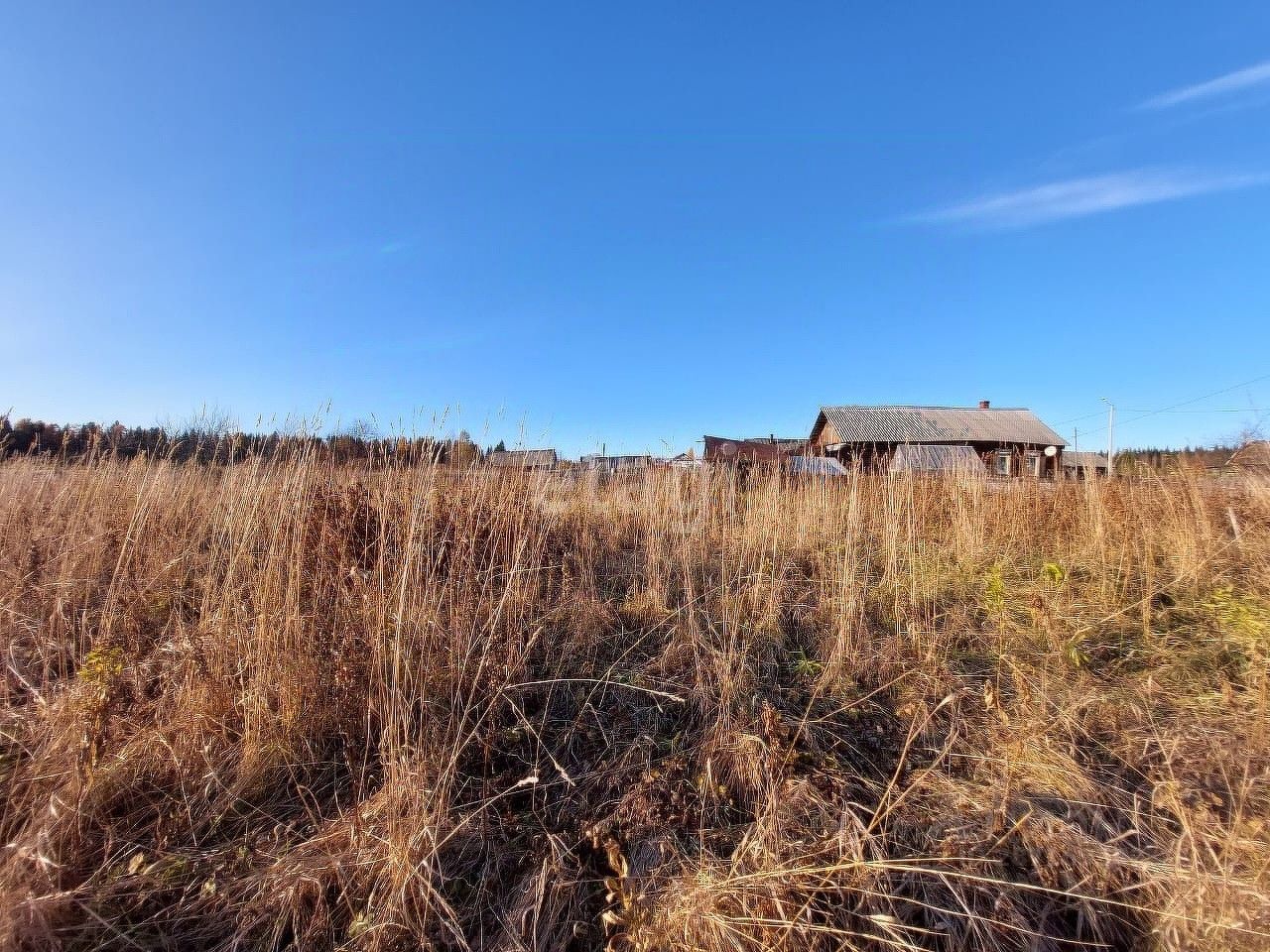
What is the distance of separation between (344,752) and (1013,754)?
2565mm

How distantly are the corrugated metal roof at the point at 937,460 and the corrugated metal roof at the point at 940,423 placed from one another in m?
20.5

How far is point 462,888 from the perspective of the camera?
4.63ft

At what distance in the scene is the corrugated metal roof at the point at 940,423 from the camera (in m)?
27.5

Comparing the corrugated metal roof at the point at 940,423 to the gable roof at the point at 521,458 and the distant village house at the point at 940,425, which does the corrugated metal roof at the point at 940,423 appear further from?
the gable roof at the point at 521,458

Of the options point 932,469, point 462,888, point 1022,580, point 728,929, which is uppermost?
point 932,469

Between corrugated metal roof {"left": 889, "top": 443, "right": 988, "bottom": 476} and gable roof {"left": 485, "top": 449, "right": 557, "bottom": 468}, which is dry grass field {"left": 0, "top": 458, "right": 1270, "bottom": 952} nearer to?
gable roof {"left": 485, "top": 449, "right": 557, "bottom": 468}

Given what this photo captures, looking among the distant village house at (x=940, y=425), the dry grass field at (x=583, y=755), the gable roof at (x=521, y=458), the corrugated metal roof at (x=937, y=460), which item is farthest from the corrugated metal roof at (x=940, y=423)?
the dry grass field at (x=583, y=755)

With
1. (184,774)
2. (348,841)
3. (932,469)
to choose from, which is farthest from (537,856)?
(932,469)

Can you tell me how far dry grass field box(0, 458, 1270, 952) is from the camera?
1.27 meters

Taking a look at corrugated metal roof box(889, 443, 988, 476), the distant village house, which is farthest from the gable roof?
the distant village house

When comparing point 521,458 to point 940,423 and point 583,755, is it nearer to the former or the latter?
point 583,755

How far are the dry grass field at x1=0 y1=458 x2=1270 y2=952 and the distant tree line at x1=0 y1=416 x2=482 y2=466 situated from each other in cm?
18

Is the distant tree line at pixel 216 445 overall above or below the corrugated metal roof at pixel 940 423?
below

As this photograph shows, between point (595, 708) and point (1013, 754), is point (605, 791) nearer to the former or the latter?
point (595, 708)
